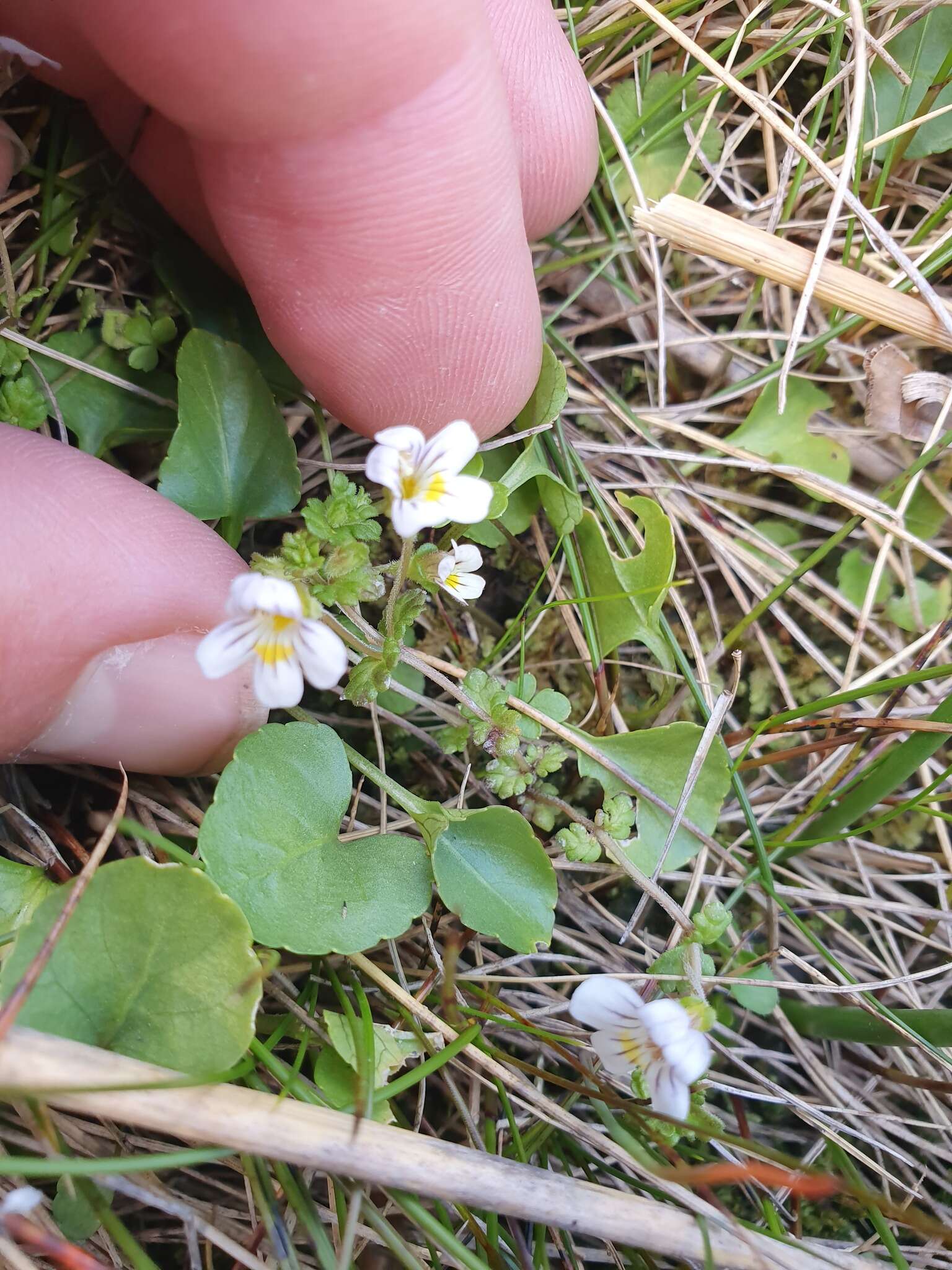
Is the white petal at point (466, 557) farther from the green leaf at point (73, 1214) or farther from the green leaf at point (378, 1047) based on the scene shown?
the green leaf at point (73, 1214)

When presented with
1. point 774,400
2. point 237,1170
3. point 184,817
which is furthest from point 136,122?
point 237,1170

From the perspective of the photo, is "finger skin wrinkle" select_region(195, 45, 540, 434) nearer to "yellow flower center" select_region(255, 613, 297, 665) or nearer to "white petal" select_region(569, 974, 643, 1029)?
"yellow flower center" select_region(255, 613, 297, 665)

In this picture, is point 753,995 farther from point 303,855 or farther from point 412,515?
point 412,515

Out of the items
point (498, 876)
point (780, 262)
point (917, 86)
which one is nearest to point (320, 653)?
point (498, 876)

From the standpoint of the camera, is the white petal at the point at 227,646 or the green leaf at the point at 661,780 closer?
the white petal at the point at 227,646

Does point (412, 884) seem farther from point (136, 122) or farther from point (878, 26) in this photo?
point (878, 26)

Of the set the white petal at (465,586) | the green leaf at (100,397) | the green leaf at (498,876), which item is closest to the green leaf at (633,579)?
the white petal at (465,586)
